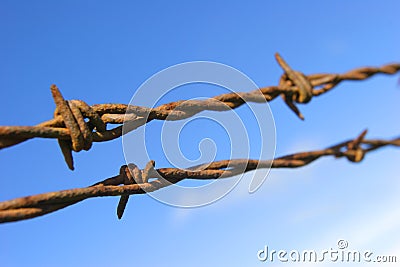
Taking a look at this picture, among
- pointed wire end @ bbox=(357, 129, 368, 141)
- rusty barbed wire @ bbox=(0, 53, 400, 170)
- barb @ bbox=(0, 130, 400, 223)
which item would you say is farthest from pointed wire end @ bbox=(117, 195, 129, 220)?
pointed wire end @ bbox=(357, 129, 368, 141)

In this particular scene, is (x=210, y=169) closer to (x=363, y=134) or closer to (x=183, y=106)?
(x=183, y=106)

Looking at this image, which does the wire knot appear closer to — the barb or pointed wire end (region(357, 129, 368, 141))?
the barb

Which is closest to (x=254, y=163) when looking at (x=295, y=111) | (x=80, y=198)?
(x=295, y=111)

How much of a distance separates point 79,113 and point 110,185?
225mm

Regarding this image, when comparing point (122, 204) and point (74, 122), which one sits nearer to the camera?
point (74, 122)

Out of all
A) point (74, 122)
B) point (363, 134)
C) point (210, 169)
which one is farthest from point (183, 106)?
point (363, 134)

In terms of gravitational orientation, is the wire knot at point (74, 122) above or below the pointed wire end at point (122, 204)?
above

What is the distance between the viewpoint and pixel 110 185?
1.33m

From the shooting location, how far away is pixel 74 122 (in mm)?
1260

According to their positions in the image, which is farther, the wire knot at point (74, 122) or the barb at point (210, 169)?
the barb at point (210, 169)

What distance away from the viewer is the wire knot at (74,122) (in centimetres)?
125

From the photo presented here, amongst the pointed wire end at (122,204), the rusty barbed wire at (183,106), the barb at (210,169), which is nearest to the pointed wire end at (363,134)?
the barb at (210,169)

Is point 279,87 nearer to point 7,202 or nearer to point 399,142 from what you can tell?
point 399,142

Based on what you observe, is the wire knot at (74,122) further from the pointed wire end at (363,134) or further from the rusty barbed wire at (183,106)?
the pointed wire end at (363,134)
